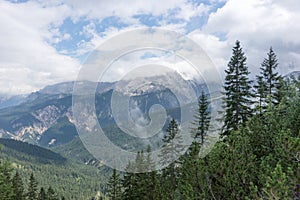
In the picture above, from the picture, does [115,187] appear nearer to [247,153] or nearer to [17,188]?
[17,188]

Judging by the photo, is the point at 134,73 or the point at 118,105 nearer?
the point at 134,73

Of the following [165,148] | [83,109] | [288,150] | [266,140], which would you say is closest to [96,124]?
[83,109]

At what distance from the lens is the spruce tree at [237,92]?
29.0 metres

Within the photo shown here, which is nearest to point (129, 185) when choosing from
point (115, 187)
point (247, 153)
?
point (115, 187)

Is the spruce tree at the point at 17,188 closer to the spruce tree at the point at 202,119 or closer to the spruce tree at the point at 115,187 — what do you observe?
the spruce tree at the point at 115,187

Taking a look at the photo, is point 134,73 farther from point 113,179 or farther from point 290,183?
point 113,179

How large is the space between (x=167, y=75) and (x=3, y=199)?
2285 centimetres

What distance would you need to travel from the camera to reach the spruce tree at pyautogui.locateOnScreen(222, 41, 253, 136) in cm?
2903

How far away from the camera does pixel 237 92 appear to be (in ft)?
95.7

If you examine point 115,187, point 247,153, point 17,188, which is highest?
point 247,153

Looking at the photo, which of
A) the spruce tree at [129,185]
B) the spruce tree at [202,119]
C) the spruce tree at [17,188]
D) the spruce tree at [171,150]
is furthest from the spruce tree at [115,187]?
the spruce tree at [17,188]

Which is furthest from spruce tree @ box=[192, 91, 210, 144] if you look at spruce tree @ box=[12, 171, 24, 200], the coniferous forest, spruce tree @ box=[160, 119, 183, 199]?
spruce tree @ box=[12, 171, 24, 200]

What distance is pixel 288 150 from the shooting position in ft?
30.6

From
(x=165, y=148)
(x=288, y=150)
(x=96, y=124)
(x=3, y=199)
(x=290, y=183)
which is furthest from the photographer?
(x=165, y=148)
